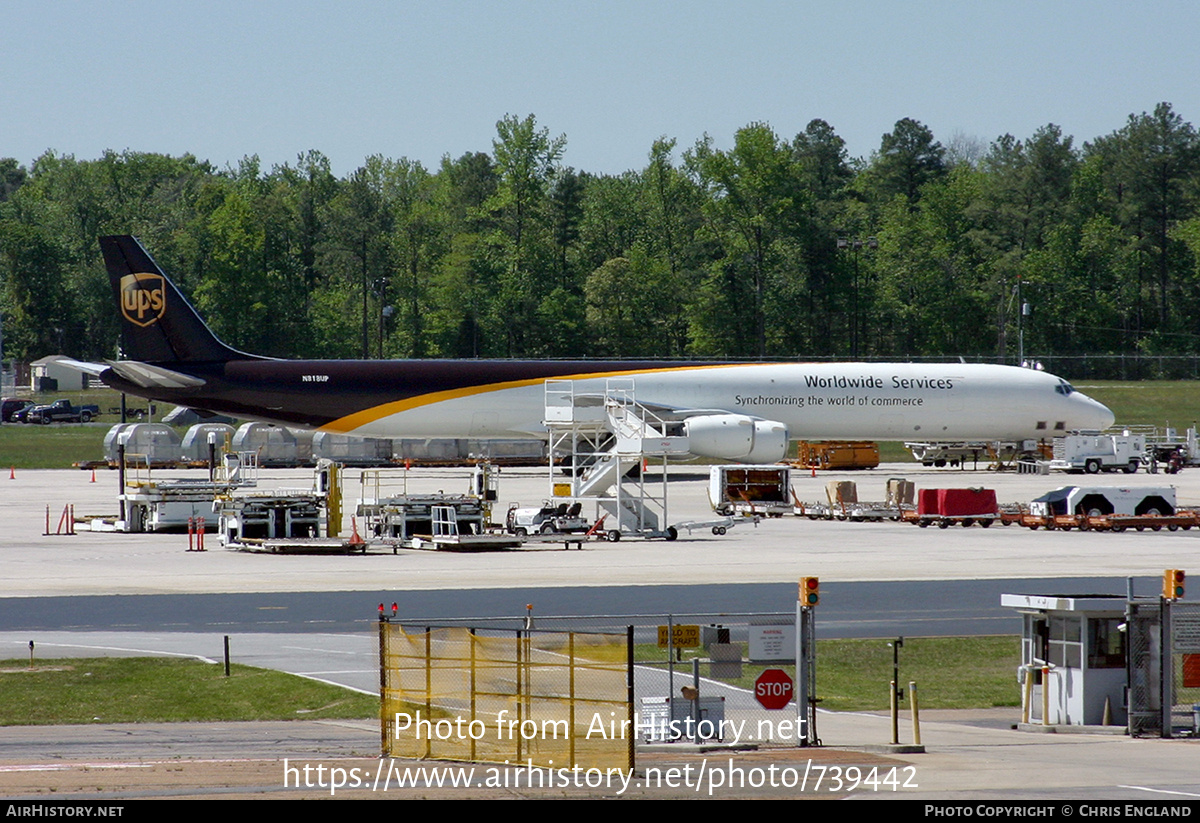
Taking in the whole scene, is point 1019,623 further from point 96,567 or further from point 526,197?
point 526,197

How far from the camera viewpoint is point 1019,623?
88.8 feet

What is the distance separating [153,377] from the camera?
58.2 metres

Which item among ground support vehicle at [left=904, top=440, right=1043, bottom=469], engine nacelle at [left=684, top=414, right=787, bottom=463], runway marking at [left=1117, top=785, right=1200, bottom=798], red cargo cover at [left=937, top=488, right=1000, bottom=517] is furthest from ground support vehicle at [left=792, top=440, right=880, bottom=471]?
runway marking at [left=1117, top=785, right=1200, bottom=798]

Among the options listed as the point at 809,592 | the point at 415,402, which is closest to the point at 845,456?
the point at 415,402

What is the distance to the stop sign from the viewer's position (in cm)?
1844

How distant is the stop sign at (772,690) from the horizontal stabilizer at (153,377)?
144 ft

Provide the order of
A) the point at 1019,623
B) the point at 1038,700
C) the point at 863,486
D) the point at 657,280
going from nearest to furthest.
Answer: the point at 1038,700, the point at 1019,623, the point at 863,486, the point at 657,280

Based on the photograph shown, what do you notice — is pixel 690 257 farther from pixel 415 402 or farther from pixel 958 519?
pixel 958 519

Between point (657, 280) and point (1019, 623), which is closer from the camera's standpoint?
point (1019, 623)

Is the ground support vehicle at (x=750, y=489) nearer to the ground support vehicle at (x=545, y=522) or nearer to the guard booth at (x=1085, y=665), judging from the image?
the ground support vehicle at (x=545, y=522)

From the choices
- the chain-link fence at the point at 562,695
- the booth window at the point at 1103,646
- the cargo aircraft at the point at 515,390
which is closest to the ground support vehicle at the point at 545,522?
the cargo aircraft at the point at 515,390

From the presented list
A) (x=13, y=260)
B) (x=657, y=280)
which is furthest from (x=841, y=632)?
(x=13, y=260)

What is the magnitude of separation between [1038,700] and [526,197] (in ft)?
351

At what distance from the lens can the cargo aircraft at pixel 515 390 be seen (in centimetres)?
5897
